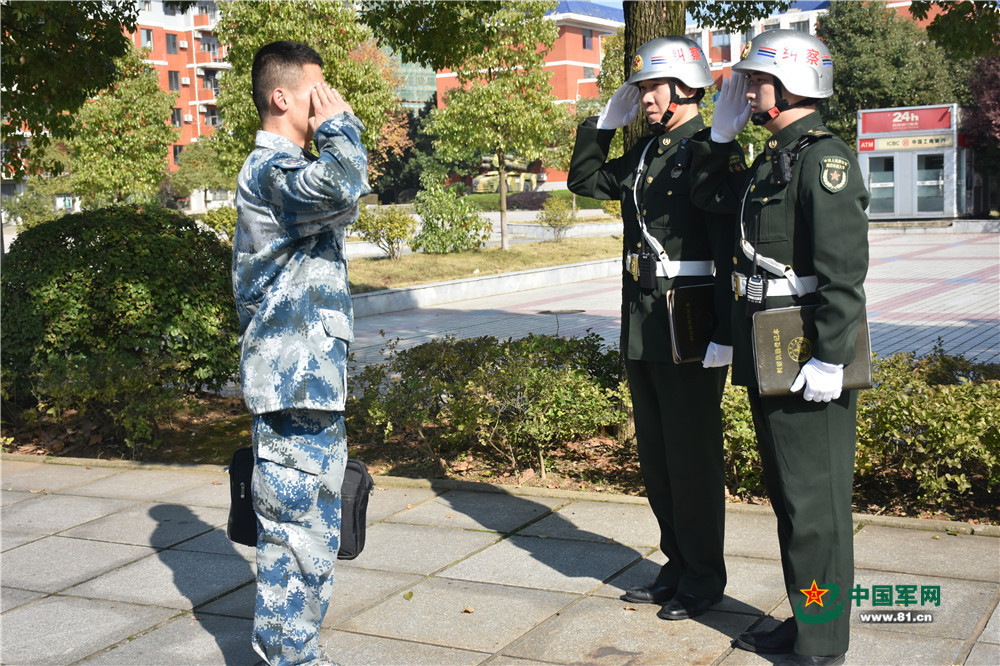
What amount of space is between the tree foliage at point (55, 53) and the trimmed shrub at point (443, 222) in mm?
12275

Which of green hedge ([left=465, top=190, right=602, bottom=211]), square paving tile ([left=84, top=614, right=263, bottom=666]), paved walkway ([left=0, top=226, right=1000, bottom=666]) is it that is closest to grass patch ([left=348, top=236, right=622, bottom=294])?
paved walkway ([left=0, top=226, right=1000, bottom=666])

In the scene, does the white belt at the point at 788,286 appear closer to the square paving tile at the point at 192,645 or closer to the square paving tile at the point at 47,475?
the square paving tile at the point at 192,645

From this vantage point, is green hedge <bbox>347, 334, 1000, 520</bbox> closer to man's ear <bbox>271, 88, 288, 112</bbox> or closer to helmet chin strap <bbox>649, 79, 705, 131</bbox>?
helmet chin strap <bbox>649, 79, 705, 131</bbox>

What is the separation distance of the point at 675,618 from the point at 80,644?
227cm

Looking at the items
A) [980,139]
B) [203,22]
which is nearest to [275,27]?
[980,139]

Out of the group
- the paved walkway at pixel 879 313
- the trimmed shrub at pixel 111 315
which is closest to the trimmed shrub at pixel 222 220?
the paved walkway at pixel 879 313

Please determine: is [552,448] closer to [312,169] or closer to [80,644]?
[80,644]

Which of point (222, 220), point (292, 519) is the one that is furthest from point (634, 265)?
point (222, 220)

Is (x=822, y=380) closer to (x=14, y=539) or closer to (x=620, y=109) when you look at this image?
(x=620, y=109)

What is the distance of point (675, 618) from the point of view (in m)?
3.71

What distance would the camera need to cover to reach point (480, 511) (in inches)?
207

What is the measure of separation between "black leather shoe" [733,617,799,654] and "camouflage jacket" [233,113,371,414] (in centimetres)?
166

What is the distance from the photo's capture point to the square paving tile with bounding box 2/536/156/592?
4436mm

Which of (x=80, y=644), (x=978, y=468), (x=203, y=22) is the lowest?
(x=80, y=644)
